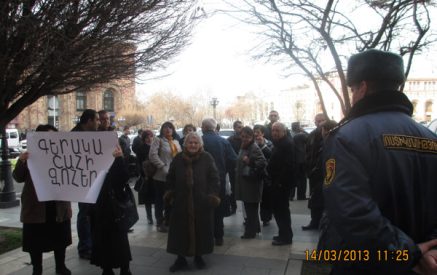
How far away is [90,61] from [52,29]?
762 mm

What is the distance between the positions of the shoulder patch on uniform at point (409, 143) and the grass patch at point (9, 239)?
5.54 metres

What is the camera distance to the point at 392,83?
6.03 feet

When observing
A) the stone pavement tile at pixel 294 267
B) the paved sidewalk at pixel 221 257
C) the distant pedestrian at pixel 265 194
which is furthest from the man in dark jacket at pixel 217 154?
the stone pavement tile at pixel 294 267

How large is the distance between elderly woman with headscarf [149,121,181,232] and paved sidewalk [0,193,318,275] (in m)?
0.29

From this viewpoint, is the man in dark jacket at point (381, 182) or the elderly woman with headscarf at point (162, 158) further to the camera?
the elderly woman with headscarf at point (162, 158)

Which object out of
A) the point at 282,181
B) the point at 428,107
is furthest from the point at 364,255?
the point at 428,107

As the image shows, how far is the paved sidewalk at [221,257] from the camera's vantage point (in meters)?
4.57

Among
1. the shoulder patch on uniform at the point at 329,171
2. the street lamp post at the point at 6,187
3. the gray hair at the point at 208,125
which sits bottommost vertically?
the street lamp post at the point at 6,187

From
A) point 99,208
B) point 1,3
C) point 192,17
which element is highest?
point 192,17

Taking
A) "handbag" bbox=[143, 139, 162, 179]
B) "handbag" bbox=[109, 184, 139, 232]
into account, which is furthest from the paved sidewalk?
"handbag" bbox=[143, 139, 162, 179]

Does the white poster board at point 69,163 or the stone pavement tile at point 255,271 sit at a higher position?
the white poster board at point 69,163

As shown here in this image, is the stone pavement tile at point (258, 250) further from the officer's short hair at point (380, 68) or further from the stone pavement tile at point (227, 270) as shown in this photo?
the officer's short hair at point (380, 68)

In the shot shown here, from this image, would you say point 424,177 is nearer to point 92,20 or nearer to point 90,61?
point 92,20

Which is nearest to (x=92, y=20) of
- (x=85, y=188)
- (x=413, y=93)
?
(x=85, y=188)
